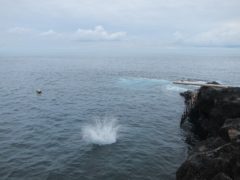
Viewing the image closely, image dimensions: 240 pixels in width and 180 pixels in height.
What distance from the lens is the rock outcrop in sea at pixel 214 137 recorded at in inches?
820

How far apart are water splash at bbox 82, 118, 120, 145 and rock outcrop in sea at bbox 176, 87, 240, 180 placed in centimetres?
1221

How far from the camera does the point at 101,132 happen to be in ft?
126

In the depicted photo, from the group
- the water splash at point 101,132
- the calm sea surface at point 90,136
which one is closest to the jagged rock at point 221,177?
the calm sea surface at point 90,136

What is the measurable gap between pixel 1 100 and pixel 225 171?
5524 cm

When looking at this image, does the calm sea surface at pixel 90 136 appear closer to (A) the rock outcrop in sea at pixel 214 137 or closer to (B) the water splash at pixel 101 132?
(B) the water splash at pixel 101 132

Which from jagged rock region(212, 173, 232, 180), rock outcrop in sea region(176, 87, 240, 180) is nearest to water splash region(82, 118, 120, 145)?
rock outcrop in sea region(176, 87, 240, 180)

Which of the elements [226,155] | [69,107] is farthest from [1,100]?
[226,155]

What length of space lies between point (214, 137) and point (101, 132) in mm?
16362

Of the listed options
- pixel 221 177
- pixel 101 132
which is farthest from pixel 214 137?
pixel 101 132

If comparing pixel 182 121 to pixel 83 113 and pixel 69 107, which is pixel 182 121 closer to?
pixel 83 113

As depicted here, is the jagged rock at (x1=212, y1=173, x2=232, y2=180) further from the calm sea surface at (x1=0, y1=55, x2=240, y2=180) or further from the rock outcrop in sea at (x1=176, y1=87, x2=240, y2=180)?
the calm sea surface at (x1=0, y1=55, x2=240, y2=180)

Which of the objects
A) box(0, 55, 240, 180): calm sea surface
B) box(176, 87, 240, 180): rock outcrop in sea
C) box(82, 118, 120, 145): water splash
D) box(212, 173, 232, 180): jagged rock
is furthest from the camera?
box(82, 118, 120, 145): water splash

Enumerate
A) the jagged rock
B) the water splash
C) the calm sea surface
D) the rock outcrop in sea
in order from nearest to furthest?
the jagged rock, the rock outcrop in sea, the calm sea surface, the water splash

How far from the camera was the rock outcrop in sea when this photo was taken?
20.8 m
